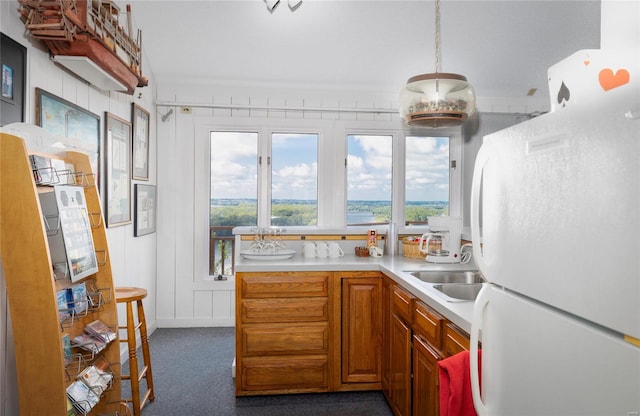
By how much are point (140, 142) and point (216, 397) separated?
235 centimetres

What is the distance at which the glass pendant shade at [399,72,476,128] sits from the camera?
7.81 feet

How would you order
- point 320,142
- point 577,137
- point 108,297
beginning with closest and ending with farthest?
point 577,137 < point 108,297 < point 320,142

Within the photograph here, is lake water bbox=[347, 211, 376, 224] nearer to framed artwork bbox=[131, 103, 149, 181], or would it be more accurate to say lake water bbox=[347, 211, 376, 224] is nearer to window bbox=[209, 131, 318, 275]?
window bbox=[209, 131, 318, 275]

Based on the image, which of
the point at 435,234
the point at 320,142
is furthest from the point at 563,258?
the point at 320,142

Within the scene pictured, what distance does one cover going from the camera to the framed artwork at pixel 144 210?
3.71 meters

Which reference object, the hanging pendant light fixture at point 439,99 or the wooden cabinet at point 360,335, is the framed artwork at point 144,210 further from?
the hanging pendant light fixture at point 439,99

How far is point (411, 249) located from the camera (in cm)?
330

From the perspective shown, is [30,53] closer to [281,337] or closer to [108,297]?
[108,297]

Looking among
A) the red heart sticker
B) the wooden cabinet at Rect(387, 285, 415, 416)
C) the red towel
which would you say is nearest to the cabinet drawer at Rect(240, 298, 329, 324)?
the wooden cabinet at Rect(387, 285, 415, 416)

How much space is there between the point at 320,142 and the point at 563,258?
3805mm

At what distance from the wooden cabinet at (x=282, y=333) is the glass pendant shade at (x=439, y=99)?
1.22 meters

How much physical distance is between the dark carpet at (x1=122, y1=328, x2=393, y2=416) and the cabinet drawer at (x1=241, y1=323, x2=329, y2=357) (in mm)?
320

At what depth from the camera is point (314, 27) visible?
12.1 feet

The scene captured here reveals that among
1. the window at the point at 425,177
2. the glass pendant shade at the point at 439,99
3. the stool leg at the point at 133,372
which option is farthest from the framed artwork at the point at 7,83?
the window at the point at 425,177
